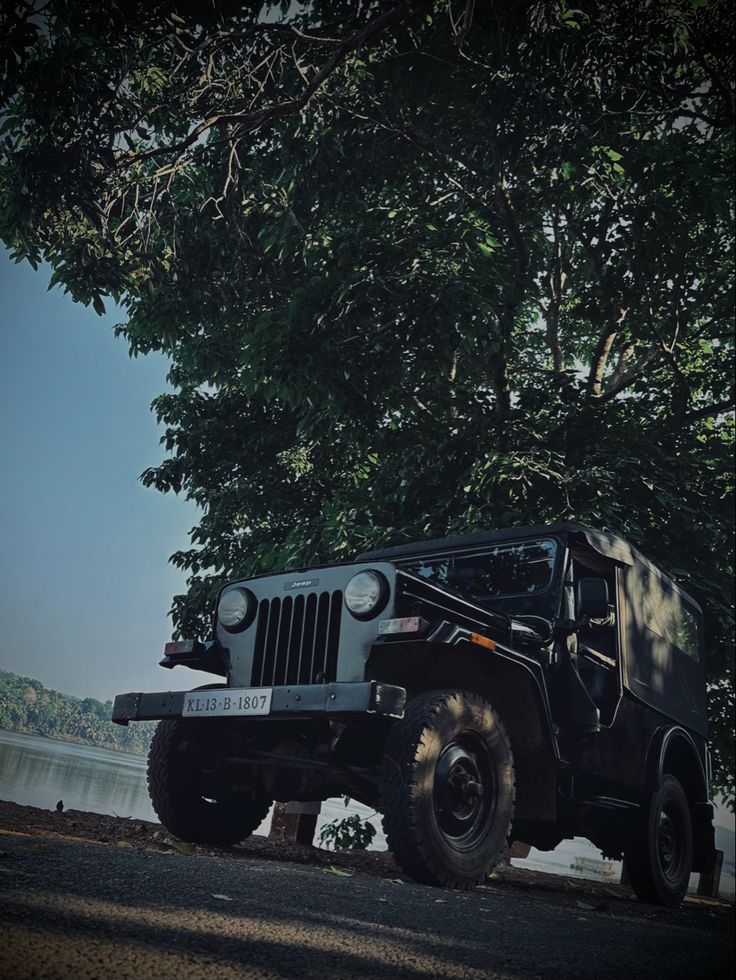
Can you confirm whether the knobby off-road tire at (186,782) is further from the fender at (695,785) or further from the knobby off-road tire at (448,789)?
the fender at (695,785)

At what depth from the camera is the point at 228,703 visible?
5797 millimetres

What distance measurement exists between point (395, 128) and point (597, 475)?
5.17m

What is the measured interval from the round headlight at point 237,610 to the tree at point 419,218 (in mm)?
4755

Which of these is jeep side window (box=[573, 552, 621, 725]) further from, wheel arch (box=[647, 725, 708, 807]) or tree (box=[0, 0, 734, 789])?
tree (box=[0, 0, 734, 789])

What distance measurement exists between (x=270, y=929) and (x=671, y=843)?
5797 millimetres

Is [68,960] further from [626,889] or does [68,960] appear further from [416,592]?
[626,889]

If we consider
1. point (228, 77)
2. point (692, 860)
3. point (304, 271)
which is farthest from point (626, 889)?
point (228, 77)

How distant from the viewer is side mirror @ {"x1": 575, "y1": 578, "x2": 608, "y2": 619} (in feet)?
21.8

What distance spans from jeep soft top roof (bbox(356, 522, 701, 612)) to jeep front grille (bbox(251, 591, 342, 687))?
3.98 feet

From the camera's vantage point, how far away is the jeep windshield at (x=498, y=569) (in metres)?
7.29

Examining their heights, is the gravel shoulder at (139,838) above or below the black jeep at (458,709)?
below

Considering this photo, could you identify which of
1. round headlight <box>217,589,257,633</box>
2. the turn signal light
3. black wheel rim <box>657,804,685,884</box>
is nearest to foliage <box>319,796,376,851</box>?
black wheel rim <box>657,804,685,884</box>

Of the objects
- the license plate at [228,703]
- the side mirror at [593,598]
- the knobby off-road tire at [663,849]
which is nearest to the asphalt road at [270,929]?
the license plate at [228,703]

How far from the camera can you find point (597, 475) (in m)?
10.8
